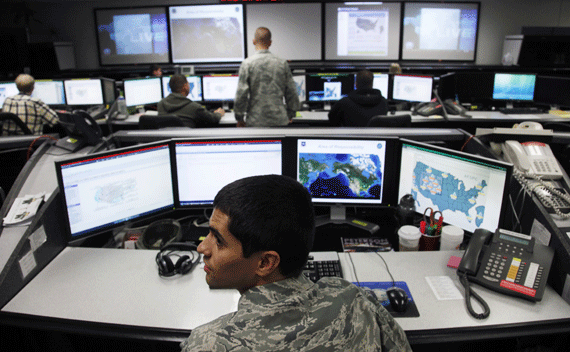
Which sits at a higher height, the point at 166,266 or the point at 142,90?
the point at 142,90

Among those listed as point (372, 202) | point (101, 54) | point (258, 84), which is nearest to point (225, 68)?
point (101, 54)

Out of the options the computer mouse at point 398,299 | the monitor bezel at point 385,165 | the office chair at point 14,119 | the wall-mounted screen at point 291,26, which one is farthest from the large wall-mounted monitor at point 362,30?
the computer mouse at point 398,299

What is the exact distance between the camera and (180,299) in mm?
1212

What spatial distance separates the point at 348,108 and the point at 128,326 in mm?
2977

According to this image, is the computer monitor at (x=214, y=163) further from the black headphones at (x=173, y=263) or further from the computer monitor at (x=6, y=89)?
the computer monitor at (x=6, y=89)

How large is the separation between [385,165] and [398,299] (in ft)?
2.07

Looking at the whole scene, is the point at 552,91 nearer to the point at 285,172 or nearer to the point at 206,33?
the point at 285,172

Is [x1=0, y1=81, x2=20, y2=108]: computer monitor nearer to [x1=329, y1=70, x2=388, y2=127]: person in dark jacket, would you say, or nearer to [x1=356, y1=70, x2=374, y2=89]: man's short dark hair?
[x1=329, y1=70, x2=388, y2=127]: person in dark jacket

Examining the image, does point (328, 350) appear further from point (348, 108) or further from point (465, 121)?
point (465, 121)

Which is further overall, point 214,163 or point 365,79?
point 365,79

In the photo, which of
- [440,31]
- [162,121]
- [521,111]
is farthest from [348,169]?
[440,31]

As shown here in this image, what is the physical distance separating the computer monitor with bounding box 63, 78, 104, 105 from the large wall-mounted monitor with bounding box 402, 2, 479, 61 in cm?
527

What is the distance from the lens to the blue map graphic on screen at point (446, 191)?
4.68 feet

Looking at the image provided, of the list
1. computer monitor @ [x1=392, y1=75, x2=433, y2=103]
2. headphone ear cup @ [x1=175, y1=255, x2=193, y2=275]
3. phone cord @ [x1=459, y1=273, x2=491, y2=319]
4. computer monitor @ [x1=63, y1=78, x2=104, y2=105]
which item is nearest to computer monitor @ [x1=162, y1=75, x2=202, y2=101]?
computer monitor @ [x1=63, y1=78, x2=104, y2=105]
